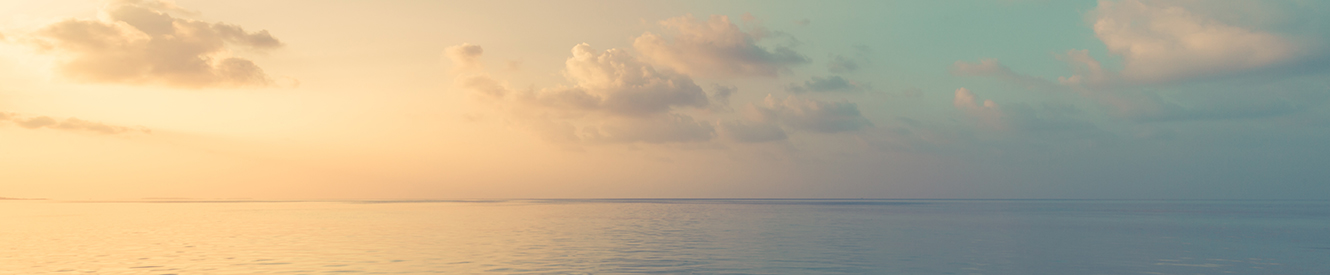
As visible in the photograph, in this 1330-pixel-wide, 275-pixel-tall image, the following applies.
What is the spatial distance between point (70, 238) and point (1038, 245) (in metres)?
66.4

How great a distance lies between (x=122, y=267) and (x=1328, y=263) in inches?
2269

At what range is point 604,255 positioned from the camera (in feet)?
132

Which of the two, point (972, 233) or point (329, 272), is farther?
point (972, 233)

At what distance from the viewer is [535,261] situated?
37125 mm

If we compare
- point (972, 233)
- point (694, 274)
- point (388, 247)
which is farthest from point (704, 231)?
point (694, 274)

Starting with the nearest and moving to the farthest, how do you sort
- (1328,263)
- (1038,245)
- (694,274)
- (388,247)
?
(694,274) < (1328,263) < (388,247) < (1038,245)

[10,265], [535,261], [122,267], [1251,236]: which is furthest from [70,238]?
[1251,236]

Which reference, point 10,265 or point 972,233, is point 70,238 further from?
point 972,233

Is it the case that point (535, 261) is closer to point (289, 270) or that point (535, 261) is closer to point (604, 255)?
point (604, 255)

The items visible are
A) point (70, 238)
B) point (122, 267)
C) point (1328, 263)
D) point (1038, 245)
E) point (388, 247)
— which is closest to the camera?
point (122, 267)

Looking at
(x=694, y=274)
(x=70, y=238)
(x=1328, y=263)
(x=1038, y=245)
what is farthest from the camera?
(x=70, y=238)

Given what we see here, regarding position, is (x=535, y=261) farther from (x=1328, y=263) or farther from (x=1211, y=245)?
(x=1211, y=245)

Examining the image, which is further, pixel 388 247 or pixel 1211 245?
pixel 1211 245

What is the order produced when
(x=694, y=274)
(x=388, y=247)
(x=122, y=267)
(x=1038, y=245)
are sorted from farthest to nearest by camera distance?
(x=1038, y=245) < (x=388, y=247) < (x=122, y=267) < (x=694, y=274)
